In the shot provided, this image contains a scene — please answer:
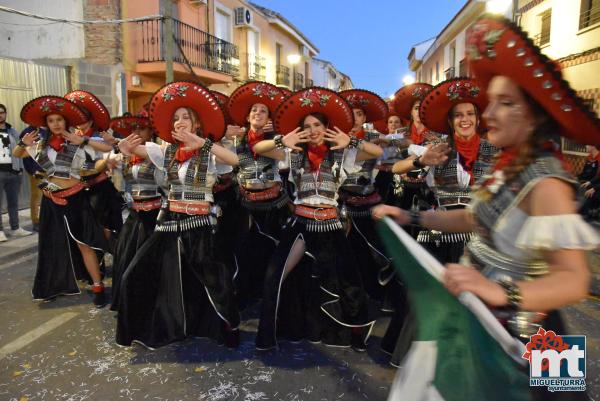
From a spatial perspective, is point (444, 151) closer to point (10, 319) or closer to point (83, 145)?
point (83, 145)

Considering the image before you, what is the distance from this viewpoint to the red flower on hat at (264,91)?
5.09 m

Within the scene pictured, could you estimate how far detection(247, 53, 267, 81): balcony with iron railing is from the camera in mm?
23422

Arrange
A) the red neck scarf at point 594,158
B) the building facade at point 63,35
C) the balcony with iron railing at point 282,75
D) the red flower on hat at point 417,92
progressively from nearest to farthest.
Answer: the red flower on hat at point 417,92 < the red neck scarf at point 594,158 < the building facade at point 63,35 < the balcony with iron railing at point 282,75

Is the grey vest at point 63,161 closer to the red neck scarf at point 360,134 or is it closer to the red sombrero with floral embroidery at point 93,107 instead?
the red sombrero with floral embroidery at point 93,107

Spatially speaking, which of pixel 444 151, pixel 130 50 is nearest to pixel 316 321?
pixel 444 151

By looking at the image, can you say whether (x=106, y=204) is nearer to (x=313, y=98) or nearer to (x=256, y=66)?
(x=313, y=98)

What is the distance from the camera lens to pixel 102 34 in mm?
13461

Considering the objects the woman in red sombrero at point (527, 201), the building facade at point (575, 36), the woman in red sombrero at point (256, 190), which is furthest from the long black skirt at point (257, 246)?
the building facade at point (575, 36)

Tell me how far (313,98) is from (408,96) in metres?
2.83

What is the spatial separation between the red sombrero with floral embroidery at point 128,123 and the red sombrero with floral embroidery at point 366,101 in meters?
2.36

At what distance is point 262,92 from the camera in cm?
510

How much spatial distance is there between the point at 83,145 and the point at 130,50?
→ 1090cm

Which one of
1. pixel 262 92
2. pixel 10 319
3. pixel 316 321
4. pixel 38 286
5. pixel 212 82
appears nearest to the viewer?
pixel 316 321

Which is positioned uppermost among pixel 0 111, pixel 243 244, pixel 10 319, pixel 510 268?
pixel 0 111
